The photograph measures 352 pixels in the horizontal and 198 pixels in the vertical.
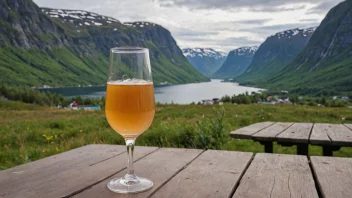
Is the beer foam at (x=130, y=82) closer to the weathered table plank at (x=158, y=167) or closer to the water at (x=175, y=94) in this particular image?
the weathered table plank at (x=158, y=167)

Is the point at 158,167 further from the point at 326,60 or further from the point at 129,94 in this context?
the point at 326,60

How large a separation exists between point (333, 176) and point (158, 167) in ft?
3.19

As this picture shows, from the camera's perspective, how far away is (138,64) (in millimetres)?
1714

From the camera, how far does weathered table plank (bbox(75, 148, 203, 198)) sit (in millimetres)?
1556

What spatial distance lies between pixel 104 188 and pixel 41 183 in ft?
1.09

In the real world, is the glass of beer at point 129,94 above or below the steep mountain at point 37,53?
below

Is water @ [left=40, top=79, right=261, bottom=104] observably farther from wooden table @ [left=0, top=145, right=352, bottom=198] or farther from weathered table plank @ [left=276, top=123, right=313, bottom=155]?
wooden table @ [left=0, top=145, right=352, bottom=198]

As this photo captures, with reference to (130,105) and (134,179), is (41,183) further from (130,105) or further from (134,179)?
(130,105)

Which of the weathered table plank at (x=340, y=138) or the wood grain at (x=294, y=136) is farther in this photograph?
the wood grain at (x=294, y=136)

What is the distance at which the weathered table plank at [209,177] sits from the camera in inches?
60.9

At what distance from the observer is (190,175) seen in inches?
72.6

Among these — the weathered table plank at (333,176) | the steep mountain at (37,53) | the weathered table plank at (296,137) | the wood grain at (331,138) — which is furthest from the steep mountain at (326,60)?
the weathered table plank at (333,176)

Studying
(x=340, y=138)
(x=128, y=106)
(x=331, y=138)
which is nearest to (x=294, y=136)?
(x=331, y=138)

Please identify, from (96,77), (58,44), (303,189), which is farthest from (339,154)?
(58,44)
